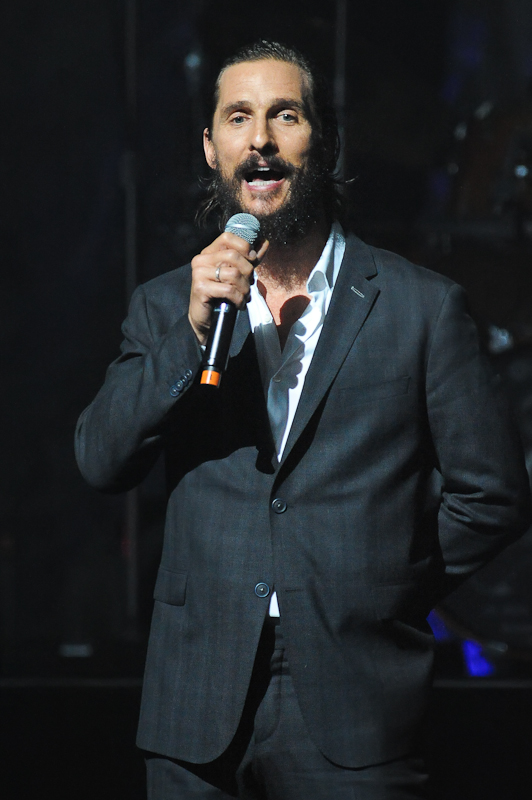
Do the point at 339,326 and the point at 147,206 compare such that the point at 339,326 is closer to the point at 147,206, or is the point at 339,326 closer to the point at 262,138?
the point at 262,138

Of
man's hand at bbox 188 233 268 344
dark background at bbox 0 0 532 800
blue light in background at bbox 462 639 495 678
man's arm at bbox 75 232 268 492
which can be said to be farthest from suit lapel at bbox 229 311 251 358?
blue light in background at bbox 462 639 495 678

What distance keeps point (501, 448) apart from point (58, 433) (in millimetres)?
1963

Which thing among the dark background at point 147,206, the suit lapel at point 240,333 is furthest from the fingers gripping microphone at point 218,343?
the dark background at point 147,206

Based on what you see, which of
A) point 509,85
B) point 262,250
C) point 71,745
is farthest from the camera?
point 509,85

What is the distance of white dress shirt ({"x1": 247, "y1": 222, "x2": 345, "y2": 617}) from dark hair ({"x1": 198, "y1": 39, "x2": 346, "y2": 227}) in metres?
0.16

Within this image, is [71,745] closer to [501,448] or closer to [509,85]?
[501,448]

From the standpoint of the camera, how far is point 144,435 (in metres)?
1.58

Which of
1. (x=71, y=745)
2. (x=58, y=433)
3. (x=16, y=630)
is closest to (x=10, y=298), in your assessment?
(x=58, y=433)

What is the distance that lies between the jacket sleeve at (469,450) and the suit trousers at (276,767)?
1.18 feet

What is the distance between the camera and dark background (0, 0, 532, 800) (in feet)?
10.4

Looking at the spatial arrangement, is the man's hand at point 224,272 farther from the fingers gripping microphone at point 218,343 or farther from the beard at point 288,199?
the beard at point 288,199

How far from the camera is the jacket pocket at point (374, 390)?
1.61 meters

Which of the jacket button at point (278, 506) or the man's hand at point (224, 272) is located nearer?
the man's hand at point (224, 272)

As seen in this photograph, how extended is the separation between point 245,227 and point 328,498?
0.45 m
